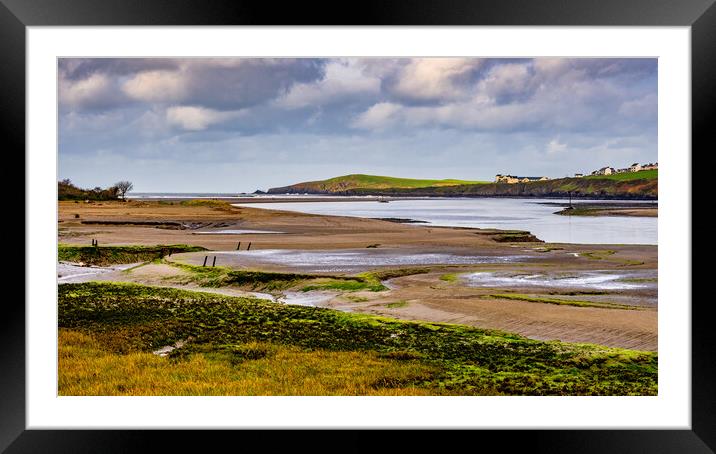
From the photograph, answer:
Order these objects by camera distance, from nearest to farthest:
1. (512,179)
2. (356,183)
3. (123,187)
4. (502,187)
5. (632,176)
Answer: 1. (123,187)
2. (632,176)
3. (356,183)
4. (512,179)
5. (502,187)

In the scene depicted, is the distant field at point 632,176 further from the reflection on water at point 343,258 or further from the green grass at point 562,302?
the green grass at point 562,302

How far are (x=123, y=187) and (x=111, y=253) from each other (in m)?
16.4

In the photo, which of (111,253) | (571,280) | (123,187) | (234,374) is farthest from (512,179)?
(234,374)

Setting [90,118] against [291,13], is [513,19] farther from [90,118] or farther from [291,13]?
[90,118]

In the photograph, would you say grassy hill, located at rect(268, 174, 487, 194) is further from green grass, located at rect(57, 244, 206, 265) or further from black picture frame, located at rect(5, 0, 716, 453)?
black picture frame, located at rect(5, 0, 716, 453)

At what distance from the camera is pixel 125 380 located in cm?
812

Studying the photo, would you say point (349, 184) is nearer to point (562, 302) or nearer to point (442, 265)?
point (442, 265)

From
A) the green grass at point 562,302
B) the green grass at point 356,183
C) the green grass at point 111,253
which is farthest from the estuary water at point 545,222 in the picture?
the green grass at point 111,253

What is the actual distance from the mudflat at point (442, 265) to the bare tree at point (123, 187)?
3.11 ft

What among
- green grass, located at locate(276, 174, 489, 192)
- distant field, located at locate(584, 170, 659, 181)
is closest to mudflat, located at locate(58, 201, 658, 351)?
green grass, located at locate(276, 174, 489, 192)

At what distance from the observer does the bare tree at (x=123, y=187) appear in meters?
37.9

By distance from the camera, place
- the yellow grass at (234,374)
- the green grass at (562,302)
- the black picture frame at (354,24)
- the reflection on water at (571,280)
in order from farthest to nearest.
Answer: the reflection on water at (571,280) < the green grass at (562,302) < the yellow grass at (234,374) < the black picture frame at (354,24)

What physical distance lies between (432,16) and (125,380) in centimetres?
638

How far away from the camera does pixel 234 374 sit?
8602mm
